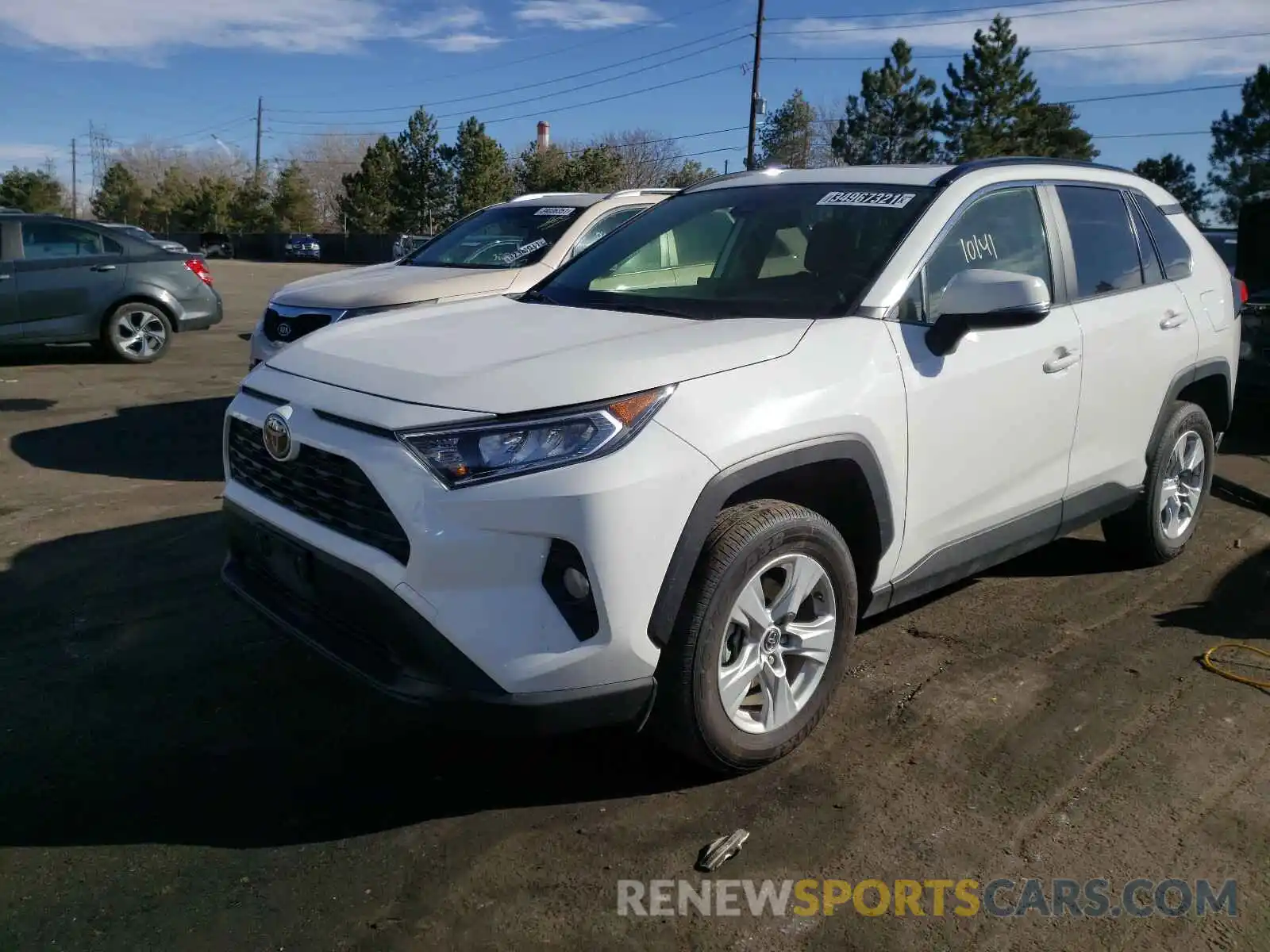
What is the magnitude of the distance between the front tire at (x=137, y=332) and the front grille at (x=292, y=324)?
16.2ft

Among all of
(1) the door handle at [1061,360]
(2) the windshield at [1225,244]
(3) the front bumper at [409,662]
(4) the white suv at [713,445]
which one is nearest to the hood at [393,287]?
(4) the white suv at [713,445]

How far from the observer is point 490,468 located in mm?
2729

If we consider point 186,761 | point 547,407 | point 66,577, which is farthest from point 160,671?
point 547,407

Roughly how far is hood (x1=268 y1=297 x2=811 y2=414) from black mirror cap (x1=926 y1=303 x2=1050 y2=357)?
0.48 meters

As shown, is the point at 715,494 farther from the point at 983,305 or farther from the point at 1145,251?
the point at 1145,251

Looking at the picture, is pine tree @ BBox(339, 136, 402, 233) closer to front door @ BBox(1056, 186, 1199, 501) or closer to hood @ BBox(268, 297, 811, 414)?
front door @ BBox(1056, 186, 1199, 501)

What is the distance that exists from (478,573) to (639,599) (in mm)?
415

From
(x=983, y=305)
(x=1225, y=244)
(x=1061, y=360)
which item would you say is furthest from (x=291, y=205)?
(x=983, y=305)

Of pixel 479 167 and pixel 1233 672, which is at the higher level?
pixel 479 167

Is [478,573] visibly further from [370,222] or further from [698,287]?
[370,222]

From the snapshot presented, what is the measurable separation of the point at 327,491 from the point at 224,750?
3.25 feet

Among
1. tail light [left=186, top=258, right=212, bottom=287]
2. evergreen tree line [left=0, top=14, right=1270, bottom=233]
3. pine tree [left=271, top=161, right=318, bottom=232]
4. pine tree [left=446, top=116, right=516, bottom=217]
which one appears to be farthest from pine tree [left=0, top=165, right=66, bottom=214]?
tail light [left=186, top=258, right=212, bottom=287]

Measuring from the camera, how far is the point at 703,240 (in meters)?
4.44

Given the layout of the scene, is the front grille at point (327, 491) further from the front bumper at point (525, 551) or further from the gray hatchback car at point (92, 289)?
the gray hatchback car at point (92, 289)
